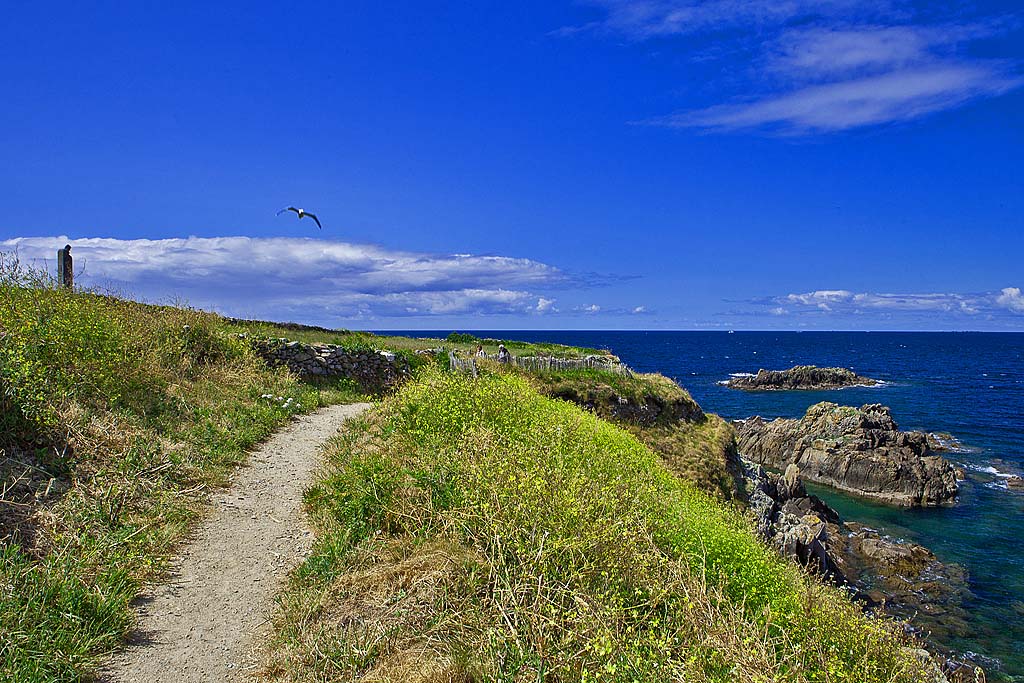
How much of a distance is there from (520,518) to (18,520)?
550 centimetres

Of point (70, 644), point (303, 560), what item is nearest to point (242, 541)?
point (303, 560)

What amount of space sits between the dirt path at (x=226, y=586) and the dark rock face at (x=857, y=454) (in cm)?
2893

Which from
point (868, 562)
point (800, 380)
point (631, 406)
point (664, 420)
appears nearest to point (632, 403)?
point (631, 406)

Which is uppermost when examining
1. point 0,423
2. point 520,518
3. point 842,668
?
point 0,423

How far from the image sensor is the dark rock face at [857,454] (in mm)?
29828

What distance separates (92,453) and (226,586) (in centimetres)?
319

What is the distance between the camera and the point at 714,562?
6.60 metres

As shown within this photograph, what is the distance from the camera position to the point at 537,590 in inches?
211

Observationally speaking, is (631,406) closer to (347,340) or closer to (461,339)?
(347,340)

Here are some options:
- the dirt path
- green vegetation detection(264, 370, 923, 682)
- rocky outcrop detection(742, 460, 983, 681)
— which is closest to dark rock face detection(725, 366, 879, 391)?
rocky outcrop detection(742, 460, 983, 681)

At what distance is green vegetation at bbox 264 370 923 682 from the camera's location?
4.90 m

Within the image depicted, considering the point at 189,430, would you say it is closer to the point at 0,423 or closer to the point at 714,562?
the point at 0,423

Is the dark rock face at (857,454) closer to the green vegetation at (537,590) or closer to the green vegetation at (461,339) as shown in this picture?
the green vegetation at (461,339)

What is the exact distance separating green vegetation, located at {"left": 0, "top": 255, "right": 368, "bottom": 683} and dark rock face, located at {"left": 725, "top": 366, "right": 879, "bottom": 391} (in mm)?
66604
